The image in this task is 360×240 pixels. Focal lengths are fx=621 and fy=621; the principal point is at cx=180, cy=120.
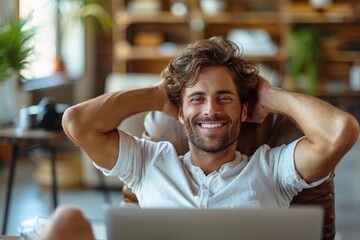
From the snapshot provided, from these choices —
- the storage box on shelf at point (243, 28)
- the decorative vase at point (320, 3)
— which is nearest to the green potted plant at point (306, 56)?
the storage box on shelf at point (243, 28)

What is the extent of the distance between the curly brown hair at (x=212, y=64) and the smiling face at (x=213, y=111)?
2 cm

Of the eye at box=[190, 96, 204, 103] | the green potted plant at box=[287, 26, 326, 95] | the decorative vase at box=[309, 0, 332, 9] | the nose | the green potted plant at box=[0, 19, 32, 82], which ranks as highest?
the decorative vase at box=[309, 0, 332, 9]

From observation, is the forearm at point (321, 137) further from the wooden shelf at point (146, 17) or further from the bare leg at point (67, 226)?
the wooden shelf at point (146, 17)

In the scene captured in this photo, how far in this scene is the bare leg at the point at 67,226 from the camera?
144 cm

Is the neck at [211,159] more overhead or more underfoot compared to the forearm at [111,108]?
more underfoot

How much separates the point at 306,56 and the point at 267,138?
186 inches

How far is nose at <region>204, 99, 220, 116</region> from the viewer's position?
2.00m

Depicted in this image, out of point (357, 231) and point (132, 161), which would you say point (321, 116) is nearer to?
point (132, 161)

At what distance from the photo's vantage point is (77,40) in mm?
7125

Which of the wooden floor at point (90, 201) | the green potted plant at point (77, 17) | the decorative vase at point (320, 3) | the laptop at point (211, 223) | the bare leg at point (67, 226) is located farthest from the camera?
the decorative vase at point (320, 3)

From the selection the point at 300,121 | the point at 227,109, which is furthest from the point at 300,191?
the point at 227,109

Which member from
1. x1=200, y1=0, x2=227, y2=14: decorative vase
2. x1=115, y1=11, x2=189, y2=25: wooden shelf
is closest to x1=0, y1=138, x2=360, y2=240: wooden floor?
x1=115, y1=11, x2=189, y2=25: wooden shelf

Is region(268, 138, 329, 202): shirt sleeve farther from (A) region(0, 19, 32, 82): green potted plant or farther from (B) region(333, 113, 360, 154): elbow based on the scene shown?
(A) region(0, 19, 32, 82): green potted plant

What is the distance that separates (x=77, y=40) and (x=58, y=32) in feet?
1.17
